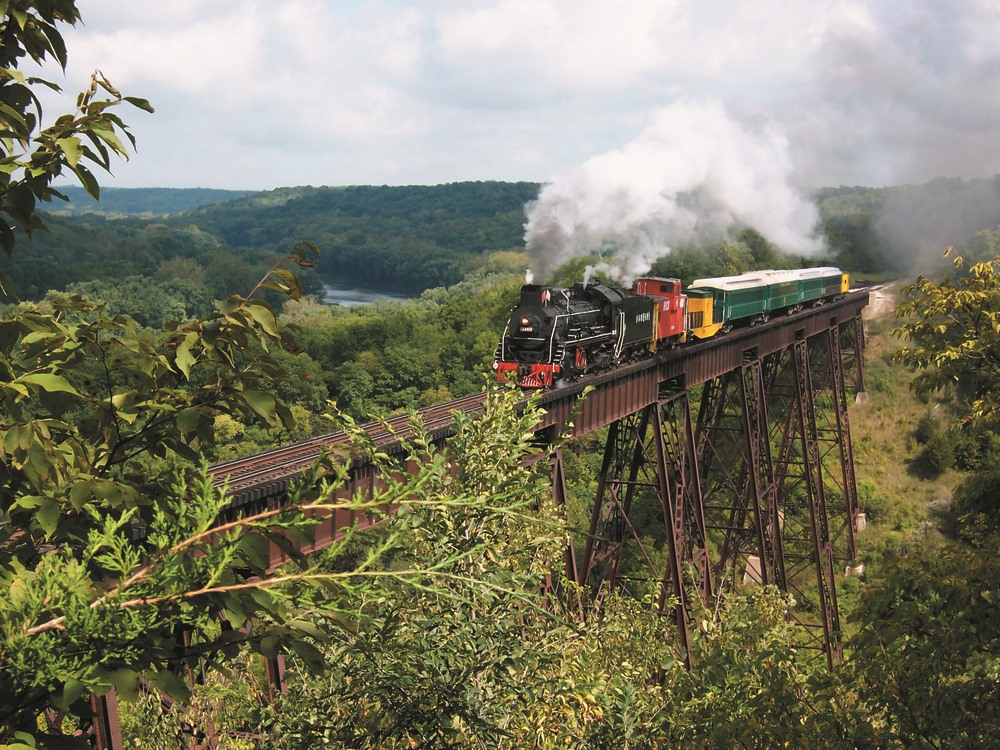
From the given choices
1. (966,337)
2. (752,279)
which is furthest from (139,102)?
(752,279)

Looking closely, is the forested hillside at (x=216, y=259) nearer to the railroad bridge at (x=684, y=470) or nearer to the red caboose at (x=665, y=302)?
the railroad bridge at (x=684, y=470)

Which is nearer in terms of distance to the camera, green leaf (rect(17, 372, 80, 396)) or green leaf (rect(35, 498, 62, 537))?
green leaf (rect(35, 498, 62, 537))

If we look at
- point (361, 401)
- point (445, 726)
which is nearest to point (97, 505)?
point (445, 726)

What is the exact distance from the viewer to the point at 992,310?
30.5ft

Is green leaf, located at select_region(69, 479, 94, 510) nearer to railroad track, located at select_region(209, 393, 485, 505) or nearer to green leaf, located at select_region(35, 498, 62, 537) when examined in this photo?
green leaf, located at select_region(35, 498, 62, 537)

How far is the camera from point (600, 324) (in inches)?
787

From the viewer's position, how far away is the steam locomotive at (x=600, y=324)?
18.3m

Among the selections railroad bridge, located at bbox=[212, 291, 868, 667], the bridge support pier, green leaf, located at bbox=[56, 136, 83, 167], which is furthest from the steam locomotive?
green leaf, located at bbox=[56, 136, 83, 167]

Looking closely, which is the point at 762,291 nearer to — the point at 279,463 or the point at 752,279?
the point at 752,279

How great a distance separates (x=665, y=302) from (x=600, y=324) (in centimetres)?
272

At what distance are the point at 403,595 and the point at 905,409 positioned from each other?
145ft

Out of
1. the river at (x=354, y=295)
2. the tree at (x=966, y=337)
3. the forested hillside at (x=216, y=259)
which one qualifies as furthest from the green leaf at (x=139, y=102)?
the river at (x=354, y=295)

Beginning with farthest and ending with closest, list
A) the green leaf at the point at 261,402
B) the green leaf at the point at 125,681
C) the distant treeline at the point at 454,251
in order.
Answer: the distant treeline at the point at 454,251
the green leaf at the point at 261,402
the green leaf at the point at 125,681

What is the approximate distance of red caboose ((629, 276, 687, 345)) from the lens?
21703mm
